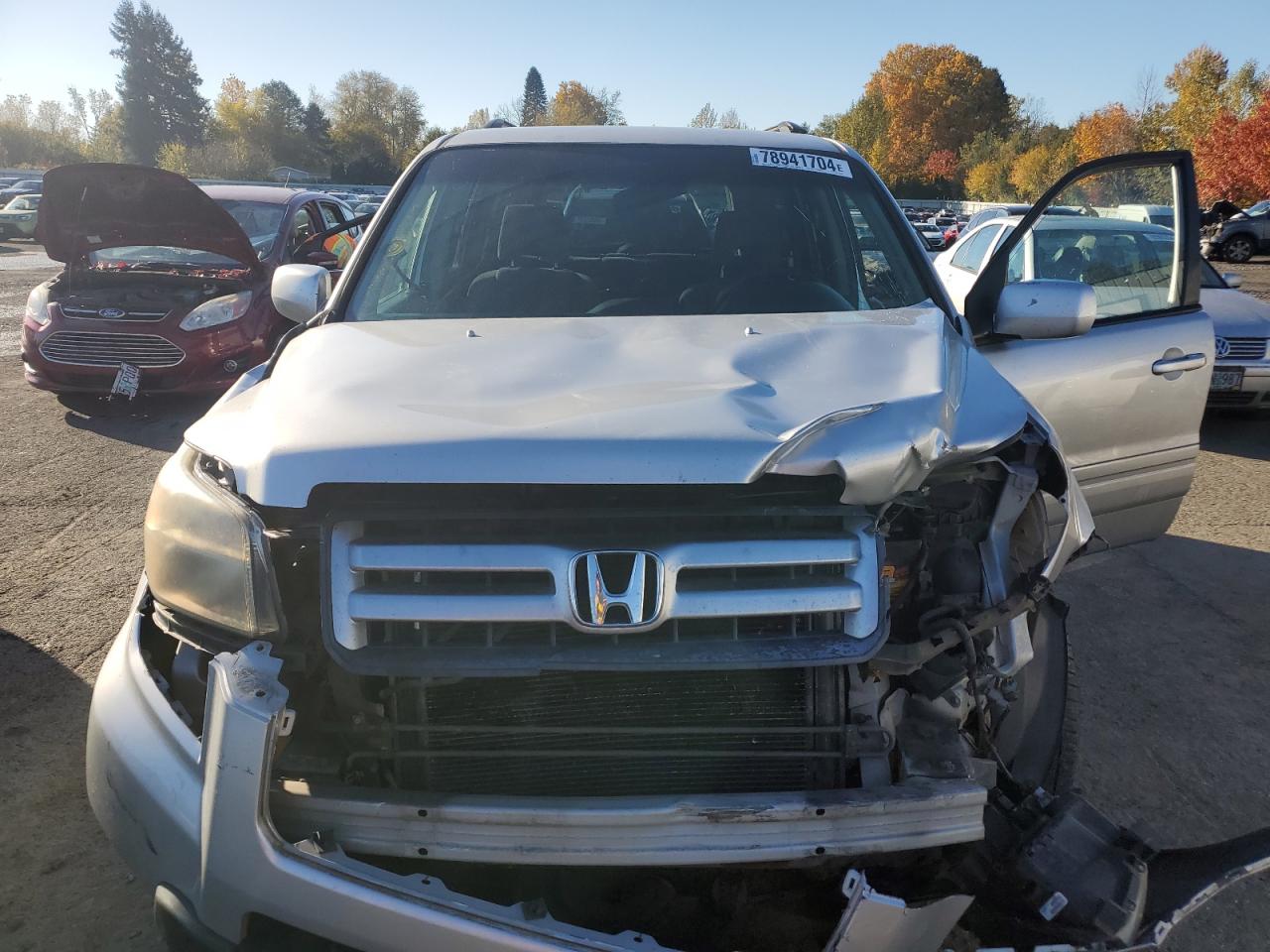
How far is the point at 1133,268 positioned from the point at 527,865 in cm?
417

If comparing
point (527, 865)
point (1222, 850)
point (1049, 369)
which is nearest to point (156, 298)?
point (1049, 369)

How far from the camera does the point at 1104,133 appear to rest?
53.9 meters

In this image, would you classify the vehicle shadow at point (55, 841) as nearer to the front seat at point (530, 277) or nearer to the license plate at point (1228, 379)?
the front seat at point (530, 277)

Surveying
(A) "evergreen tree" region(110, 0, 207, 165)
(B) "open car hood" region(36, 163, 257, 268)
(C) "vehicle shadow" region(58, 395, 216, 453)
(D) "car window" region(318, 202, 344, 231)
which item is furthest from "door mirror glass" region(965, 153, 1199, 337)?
(A) "evergreen tree" region(110, 0, 207, 165)

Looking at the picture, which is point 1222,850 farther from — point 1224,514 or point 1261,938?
point 1224,514

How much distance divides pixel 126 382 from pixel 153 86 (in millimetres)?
105070

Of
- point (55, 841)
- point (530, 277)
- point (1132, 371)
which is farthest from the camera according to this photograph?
point (1132, 371)

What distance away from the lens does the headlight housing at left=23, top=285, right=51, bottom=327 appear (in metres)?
7.88

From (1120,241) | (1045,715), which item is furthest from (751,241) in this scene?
(1120,241)

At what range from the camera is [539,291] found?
2943 millimetres

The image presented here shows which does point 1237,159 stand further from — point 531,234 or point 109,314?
point 531,234

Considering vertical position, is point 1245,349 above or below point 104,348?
below

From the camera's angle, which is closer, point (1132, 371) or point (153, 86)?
point (1132, 371)

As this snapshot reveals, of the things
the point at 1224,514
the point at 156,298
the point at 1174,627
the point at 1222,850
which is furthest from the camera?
the point at 156,298
